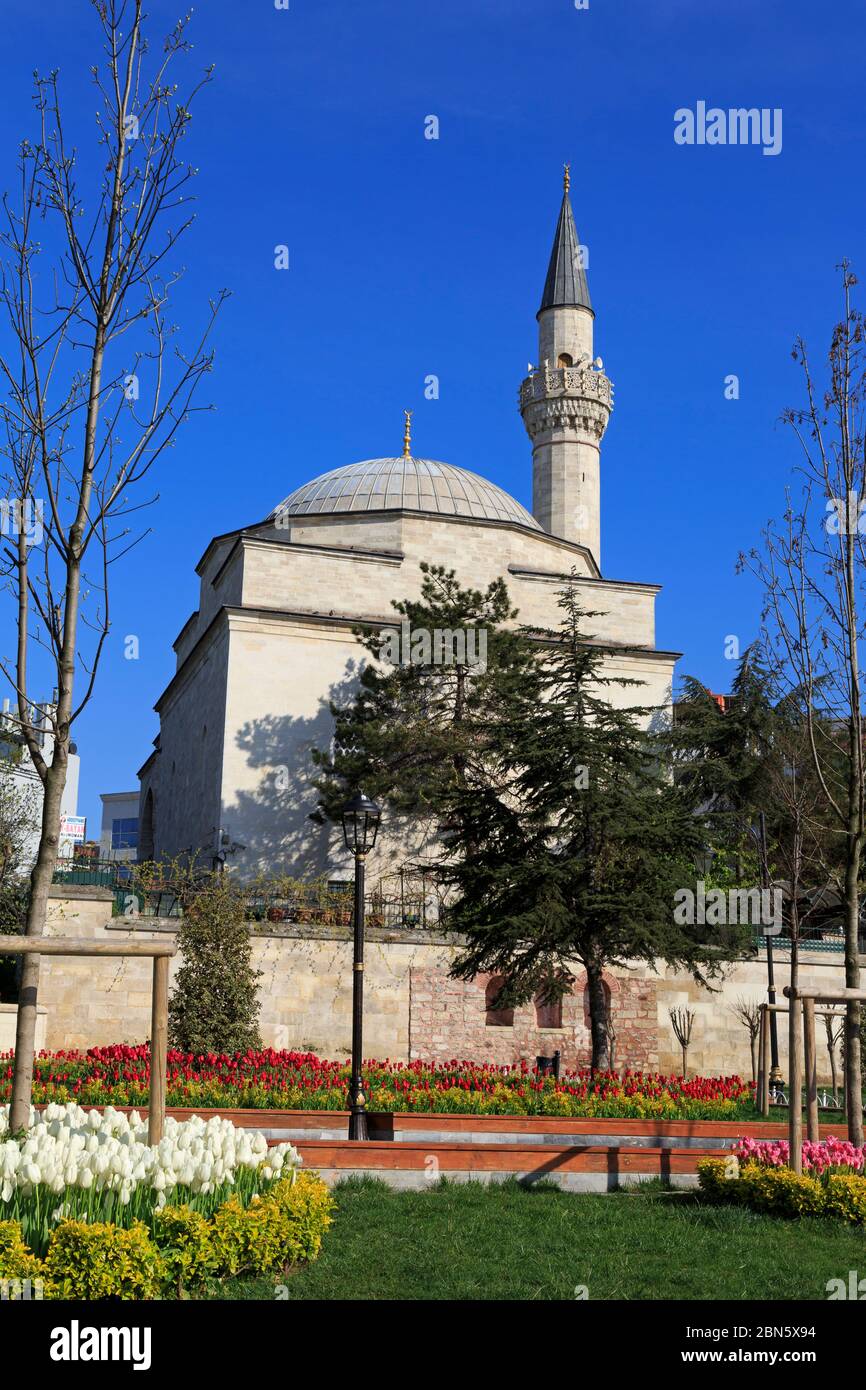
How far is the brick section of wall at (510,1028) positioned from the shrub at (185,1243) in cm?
1459

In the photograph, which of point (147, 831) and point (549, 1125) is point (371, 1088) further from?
point (147, 831)

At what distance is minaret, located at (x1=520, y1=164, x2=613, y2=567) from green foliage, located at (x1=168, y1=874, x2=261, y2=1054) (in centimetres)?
2086

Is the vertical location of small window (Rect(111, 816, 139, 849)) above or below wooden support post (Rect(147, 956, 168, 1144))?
above

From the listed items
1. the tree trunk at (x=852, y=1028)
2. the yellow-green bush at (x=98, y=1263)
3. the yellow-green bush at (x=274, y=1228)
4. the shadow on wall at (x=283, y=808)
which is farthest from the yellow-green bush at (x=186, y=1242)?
the shadow on wall at (x=283, y=808)

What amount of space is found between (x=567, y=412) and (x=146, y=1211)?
31013mm

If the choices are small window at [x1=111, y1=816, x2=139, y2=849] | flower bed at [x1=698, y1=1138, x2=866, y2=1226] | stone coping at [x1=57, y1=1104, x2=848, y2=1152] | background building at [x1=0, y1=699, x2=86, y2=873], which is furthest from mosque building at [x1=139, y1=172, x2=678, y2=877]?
small window at [x1=111, y1=816, x2=139, y2=849]

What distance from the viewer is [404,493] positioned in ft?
112

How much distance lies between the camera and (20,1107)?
771 cm

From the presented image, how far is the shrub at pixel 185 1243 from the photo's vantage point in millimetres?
5992

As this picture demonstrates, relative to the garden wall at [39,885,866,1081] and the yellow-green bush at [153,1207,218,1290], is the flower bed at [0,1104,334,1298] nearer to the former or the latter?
the yellow-green bush at [153,1207,218,1290]

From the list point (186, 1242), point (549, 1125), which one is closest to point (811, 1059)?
point (549, 1125)

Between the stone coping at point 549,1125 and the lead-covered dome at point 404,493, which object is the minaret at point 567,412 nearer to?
the lead-covered dome at point 404,493

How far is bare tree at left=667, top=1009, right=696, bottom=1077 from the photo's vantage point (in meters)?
21.0
